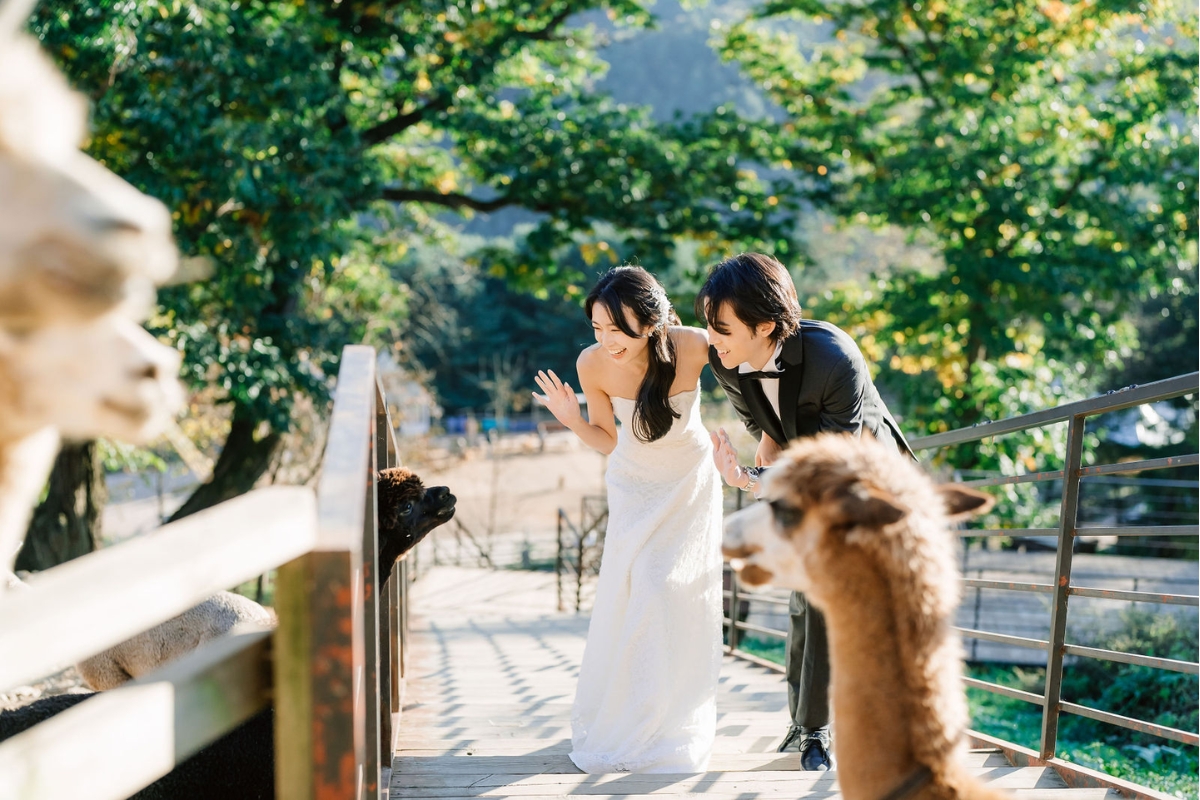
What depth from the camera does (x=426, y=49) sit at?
1034 cm

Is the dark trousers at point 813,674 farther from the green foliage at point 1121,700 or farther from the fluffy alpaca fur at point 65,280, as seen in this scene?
the green foliage at point 1121,700

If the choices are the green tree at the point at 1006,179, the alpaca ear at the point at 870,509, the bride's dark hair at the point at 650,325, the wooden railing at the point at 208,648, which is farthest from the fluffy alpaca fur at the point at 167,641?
the green tree at the point at 1006,179

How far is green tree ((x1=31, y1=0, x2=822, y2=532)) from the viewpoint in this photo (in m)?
7.10

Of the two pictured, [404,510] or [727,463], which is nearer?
[404,510]

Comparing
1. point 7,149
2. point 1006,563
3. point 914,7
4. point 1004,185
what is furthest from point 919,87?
point 7,149

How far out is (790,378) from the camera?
3.19m

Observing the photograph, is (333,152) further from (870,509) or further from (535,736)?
(870,509)

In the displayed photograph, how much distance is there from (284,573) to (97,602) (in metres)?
0.36

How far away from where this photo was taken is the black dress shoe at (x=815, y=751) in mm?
3301

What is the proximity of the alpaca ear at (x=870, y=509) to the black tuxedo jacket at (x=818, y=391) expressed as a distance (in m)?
1.32

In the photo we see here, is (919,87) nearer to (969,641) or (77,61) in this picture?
(969,641)

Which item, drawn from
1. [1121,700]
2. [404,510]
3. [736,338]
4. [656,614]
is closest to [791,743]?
[656,614]

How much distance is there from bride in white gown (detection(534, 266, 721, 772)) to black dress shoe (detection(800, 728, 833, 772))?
0.38 meters

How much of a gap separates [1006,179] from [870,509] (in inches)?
386
